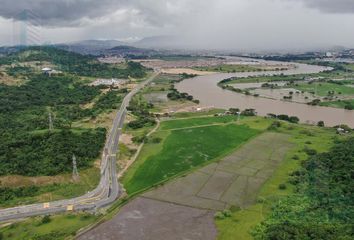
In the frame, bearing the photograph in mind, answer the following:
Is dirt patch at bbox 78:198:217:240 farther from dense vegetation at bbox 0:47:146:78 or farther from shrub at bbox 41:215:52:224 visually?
dense vegetation at bbox 0:47:146:78

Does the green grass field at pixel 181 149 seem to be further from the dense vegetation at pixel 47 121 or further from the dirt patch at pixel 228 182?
the dense vegetation at pixel 47 121

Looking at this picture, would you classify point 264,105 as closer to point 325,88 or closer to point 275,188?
point 325,88

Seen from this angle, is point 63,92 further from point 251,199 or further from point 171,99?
point 251,199

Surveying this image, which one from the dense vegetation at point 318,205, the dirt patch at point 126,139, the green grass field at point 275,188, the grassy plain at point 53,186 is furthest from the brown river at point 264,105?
the grassy plain at point 53,186

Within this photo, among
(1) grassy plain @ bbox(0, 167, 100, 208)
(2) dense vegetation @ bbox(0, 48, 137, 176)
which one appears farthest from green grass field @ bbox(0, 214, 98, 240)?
(2) dense vegetation @ bbox(0, 48, 137, 176)

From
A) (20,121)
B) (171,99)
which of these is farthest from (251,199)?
(171,99)
